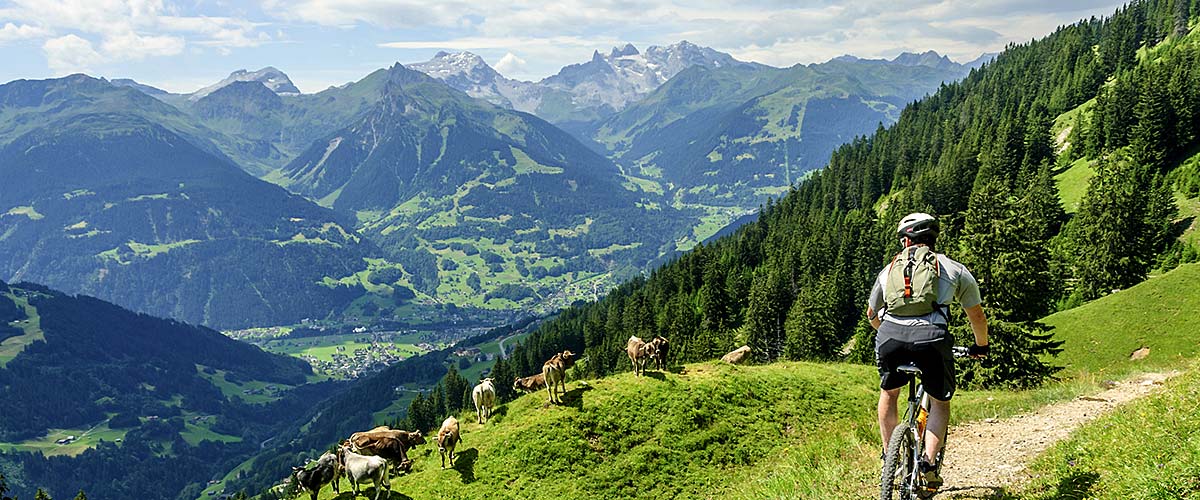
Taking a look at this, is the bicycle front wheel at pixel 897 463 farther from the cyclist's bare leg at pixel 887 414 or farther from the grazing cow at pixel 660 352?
the grazing cow at pixel 660 352

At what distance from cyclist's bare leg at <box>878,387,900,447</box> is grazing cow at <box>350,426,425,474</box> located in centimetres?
2047

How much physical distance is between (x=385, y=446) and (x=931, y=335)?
22.1 meters

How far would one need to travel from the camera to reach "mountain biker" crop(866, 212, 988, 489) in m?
9.00

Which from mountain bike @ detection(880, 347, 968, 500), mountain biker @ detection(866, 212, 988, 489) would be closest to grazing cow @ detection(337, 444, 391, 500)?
mountain bike @ detection(880, 347, 968, 500)

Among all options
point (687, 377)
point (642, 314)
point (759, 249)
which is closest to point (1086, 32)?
point (759, 249)

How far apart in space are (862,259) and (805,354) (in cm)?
3500

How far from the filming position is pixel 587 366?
4405 inches

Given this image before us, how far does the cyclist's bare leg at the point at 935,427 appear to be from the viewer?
9195 millimetres

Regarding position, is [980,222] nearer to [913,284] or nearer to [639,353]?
[639,353]

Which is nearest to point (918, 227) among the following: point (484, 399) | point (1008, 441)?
point (1008, 441)

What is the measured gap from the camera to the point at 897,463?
9648mm

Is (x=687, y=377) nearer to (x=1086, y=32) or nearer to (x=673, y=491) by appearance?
(x=673, y=491)

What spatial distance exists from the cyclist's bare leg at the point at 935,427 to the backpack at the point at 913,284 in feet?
4.80

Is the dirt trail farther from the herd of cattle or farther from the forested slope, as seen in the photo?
the forested slope
